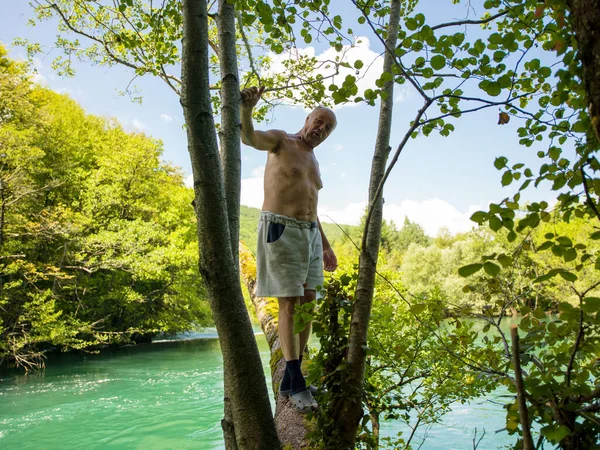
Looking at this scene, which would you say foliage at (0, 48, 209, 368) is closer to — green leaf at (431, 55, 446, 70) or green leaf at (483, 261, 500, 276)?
green leaf at (431, 55, 446, 70)

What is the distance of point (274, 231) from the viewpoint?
2688mm

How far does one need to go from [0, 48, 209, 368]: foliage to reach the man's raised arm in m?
12.6

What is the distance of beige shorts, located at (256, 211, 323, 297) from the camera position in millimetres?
2568

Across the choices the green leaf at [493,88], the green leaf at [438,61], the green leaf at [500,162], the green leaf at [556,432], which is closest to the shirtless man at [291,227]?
the green leaf at [438,61]

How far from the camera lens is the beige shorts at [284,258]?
257 cm

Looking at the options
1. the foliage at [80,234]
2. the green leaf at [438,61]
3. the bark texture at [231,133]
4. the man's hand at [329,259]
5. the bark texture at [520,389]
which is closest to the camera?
the bark texture at [520,389]

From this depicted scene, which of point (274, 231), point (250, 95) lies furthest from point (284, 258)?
point (250, 95)

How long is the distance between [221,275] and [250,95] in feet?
3.47

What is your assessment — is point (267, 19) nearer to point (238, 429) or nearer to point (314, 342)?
point (238, 429)

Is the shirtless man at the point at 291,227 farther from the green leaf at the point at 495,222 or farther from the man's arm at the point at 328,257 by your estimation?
the green leaf at the point at 495,222

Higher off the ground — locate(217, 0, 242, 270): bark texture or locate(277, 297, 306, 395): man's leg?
locate(217, 0, 242, 270): bark texture

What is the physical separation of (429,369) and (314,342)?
413 inches

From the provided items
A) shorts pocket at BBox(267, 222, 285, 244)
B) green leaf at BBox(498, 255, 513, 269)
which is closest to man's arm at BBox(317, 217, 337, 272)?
shorts pocket at BBox(267, 222, 285, 244)

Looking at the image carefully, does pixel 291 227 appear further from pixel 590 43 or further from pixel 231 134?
pixel 590 43
